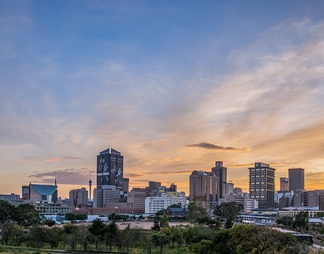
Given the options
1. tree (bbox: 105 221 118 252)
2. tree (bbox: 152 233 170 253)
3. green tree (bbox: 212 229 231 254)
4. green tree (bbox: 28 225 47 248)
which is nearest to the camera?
green tree (bbox: 212 229 231 254)

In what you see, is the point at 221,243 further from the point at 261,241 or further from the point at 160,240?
the point at 160,240

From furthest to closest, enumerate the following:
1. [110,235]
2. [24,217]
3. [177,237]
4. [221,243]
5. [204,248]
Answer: [24,217] < [177,237] < [110,235] < [204,248] < [221,243]

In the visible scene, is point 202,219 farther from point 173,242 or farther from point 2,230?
point 2,230

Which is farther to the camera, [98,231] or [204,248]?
[98,231]

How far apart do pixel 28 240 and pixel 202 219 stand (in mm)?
52399

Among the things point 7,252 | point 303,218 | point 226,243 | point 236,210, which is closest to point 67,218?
point 236,210

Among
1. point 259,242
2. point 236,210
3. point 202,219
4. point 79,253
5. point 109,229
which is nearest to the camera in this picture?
point 259,242

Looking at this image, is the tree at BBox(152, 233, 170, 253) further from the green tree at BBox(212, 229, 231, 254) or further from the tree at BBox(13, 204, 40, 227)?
the tree at BBox(13, 204, 40, 227)

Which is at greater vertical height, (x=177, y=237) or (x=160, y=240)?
(x=160, y=240)

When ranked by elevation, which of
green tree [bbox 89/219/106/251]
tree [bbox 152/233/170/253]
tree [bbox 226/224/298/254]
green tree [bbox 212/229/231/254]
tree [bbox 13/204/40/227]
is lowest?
tree [bbox 13/204/40/227]

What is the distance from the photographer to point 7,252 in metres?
54.2

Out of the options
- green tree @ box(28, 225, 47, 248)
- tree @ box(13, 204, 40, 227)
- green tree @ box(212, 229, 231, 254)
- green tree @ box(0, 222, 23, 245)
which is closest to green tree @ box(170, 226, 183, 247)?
green tree @ box(212, 229, 231, 254)

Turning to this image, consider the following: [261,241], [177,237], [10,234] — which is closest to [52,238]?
[10,234]

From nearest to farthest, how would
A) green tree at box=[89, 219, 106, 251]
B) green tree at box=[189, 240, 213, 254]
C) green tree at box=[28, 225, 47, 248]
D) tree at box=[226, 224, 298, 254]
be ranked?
tree at box=[226, 224, 298, 254] → green tree at box=[189, 240, 213, 254] → green tree at box=[89, 219, 106, 251] → green tree at box=[28, 225, 47, 248]
